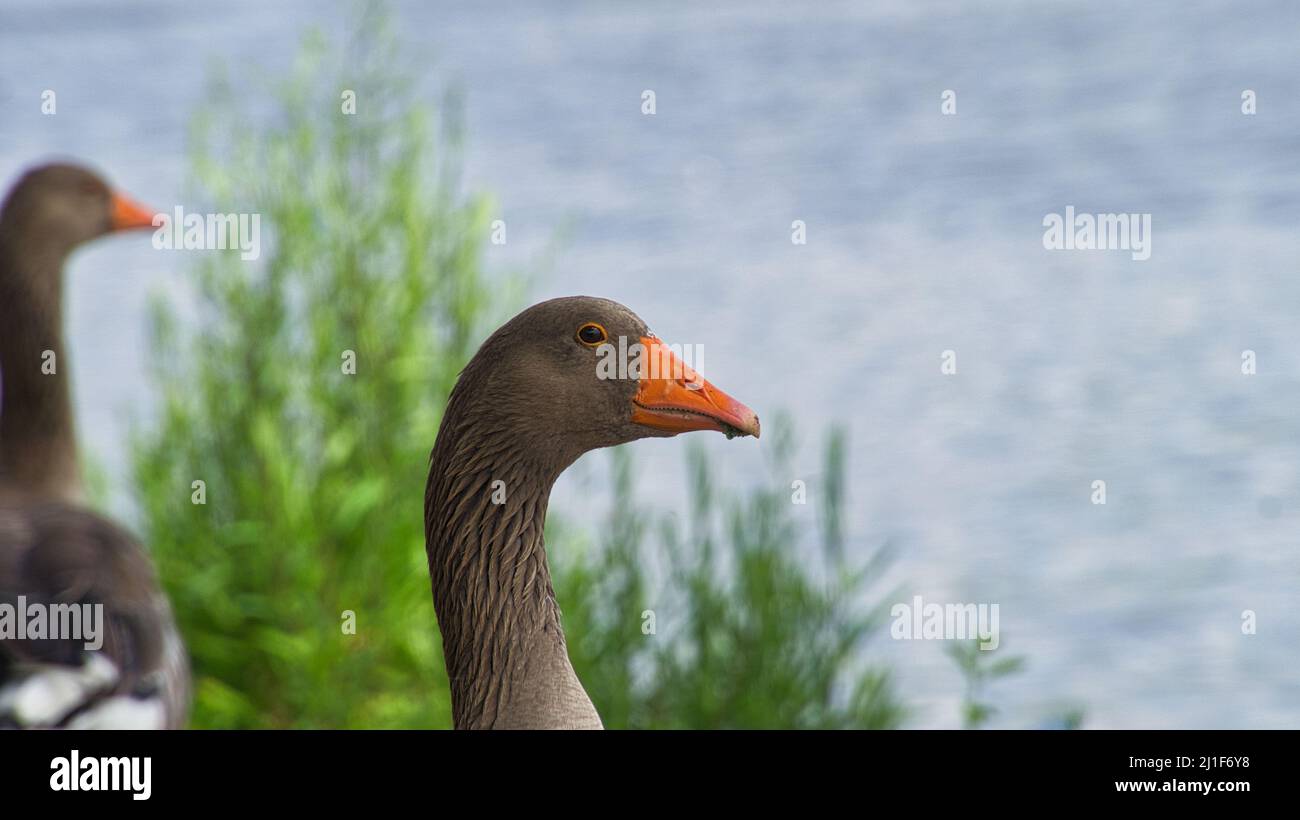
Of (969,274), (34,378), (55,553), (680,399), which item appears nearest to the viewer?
(680,399)

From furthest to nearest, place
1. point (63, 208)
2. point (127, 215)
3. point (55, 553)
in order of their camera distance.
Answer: point (127, 215), point (63, 208), point (55, 553)

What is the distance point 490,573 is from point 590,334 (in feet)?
1.63

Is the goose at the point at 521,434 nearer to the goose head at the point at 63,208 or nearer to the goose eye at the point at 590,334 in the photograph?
the goose eye at the point at 590,334

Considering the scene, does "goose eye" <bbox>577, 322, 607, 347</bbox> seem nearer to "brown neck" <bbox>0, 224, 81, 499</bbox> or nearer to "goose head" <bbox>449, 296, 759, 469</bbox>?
"goose head" <bbox>449, 296, 759, 469</bbox>

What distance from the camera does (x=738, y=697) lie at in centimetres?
520

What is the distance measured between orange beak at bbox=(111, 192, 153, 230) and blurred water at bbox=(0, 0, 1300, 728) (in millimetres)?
416

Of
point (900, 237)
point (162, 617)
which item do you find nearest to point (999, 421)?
point (900, 237)

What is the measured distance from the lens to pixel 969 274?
438 inches

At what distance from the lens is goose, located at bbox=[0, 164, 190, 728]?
15.0ft

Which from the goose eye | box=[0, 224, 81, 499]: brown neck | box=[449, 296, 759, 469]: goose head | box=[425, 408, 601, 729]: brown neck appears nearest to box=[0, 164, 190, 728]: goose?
box=[0, 224, 81, 499]: brown neck

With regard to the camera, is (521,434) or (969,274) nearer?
(521,434)

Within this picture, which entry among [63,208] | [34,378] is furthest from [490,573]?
[63,208]

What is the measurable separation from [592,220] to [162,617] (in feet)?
22.2

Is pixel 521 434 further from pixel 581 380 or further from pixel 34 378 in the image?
pixel 34 378
